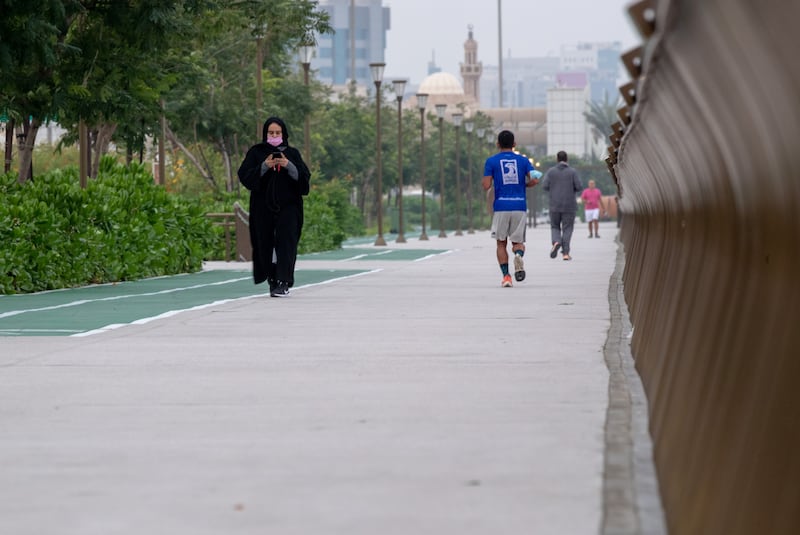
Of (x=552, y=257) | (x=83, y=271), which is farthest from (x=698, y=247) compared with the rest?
(x=552, y=257)

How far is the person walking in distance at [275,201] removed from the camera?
20.8m

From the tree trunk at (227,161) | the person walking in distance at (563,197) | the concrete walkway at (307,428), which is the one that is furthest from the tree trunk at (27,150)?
the tree trunk at (227,161)

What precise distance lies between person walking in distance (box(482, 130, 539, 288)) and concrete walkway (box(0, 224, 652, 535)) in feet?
23.5

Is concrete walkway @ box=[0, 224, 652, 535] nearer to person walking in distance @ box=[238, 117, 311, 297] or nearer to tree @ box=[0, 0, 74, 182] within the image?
person walking in distance @ box=[238, 117, 311, 297]

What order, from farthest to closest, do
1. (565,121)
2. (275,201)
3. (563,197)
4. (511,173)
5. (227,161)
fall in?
1. (565,121)
2. (227,161)
3. (563,197)
4. (511,173)
5. (275,201)

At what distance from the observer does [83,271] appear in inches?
947

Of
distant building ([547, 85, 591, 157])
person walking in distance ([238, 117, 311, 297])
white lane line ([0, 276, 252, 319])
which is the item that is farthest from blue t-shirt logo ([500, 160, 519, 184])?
distant building ([547, 85, 591, 157])

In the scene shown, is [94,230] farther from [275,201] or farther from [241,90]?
[241,90]

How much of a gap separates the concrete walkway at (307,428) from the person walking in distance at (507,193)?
7168 mm

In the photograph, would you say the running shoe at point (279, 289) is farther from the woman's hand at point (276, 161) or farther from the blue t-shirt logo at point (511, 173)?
the blue t-shirt logo at point (511, 173)

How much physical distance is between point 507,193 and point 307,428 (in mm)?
15314

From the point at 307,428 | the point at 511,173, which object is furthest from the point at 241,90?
the point at 307,428

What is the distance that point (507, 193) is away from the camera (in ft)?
76.8

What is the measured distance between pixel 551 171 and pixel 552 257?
157 centimetres
